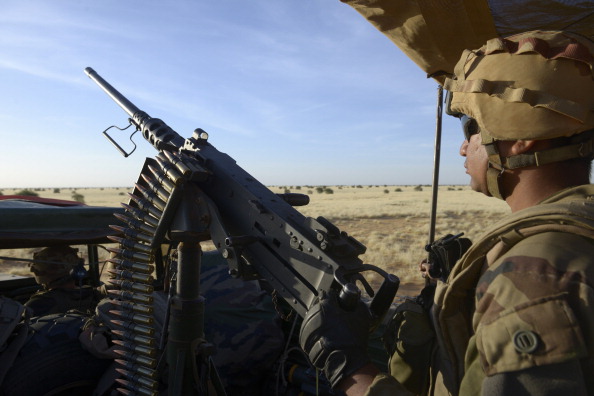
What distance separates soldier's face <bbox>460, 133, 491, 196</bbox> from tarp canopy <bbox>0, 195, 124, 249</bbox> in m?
3.52

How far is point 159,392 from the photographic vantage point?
12.9 ft

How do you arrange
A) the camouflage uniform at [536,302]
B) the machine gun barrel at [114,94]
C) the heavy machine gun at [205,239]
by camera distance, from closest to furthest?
the camouflage uniform at [536,302] < the heavy machine gun at [205,239] < the machine gun barrel at [114,94]

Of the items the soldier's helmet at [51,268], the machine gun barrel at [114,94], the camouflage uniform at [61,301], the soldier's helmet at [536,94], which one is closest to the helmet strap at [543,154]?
the soldier's helmet at [536,94]

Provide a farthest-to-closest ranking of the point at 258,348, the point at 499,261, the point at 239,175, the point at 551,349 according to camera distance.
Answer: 1. the point at 258,348
2. the point at 239,175
3. the point at 499,261
4. the point at 551,349

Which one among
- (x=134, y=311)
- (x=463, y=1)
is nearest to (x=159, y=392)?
(x=134, y=311)

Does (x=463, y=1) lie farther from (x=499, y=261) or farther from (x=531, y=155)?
(x=499, y=261)

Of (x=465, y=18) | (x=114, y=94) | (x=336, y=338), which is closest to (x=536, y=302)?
(x=336, y=338)

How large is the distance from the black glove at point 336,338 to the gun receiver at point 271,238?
8 cm

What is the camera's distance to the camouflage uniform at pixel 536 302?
54.7 inches

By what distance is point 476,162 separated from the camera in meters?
2.09

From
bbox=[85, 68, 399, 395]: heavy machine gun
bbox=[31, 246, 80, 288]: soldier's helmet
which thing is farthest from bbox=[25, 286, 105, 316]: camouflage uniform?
bbox=[85, 68, 399, 395]: heavy machine gun

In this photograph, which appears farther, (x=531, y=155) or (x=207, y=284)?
(x=207, y=284)

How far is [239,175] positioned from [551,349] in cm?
255

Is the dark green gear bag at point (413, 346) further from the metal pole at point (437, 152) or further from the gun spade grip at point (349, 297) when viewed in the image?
the metal pole at point (437, 152)
